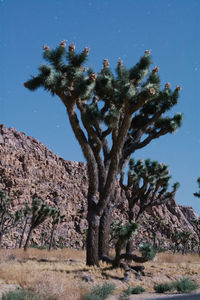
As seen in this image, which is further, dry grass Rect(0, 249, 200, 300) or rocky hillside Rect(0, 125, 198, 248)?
rocky hillside Rect(0, 125, 198, 248)

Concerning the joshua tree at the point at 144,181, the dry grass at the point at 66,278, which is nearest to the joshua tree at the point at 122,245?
the dry grass at the point at 66,278

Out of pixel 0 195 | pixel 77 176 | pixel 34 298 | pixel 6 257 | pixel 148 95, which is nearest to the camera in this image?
pixel 34 298

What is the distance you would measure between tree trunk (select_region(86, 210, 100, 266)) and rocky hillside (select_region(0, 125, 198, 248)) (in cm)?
4674

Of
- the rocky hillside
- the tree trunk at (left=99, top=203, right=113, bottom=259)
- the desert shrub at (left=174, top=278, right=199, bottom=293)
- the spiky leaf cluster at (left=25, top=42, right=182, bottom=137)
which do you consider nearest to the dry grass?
the desert shrub at (left=174, top=278, right=199, bottom=293)

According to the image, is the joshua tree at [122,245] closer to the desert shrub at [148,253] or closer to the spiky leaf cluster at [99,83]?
the desert shrub at [148,253]

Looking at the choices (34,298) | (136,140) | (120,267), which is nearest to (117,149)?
(136,140)

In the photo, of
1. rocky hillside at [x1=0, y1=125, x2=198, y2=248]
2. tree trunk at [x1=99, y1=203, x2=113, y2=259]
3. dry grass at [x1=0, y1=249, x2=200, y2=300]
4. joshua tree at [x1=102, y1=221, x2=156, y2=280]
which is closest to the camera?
dry grass at [x1=0, y1=249, x2=200, y2=300]

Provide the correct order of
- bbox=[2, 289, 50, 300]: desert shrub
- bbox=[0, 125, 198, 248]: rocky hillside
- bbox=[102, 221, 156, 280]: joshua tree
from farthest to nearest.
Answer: bbox=[0, 125, 198, 248]: rocky hillside < bbox=[102, 221, 156, 280]: joshua tree < bbox=[2, 289, 50, 300]: desert shrub

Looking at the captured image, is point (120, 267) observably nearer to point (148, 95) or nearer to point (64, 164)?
point (148, 95)

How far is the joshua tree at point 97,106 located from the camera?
12.4 metres

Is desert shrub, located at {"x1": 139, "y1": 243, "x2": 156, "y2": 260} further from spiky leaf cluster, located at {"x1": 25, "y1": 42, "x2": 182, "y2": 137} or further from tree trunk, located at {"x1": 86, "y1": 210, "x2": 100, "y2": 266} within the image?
spiky leaf cluster, located at {"x1": 25, "y1": 42, "x2": 182, "y2": 137}

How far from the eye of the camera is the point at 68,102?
1295 centimetres

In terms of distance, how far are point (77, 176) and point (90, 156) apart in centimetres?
7231

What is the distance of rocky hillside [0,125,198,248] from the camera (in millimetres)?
68188
